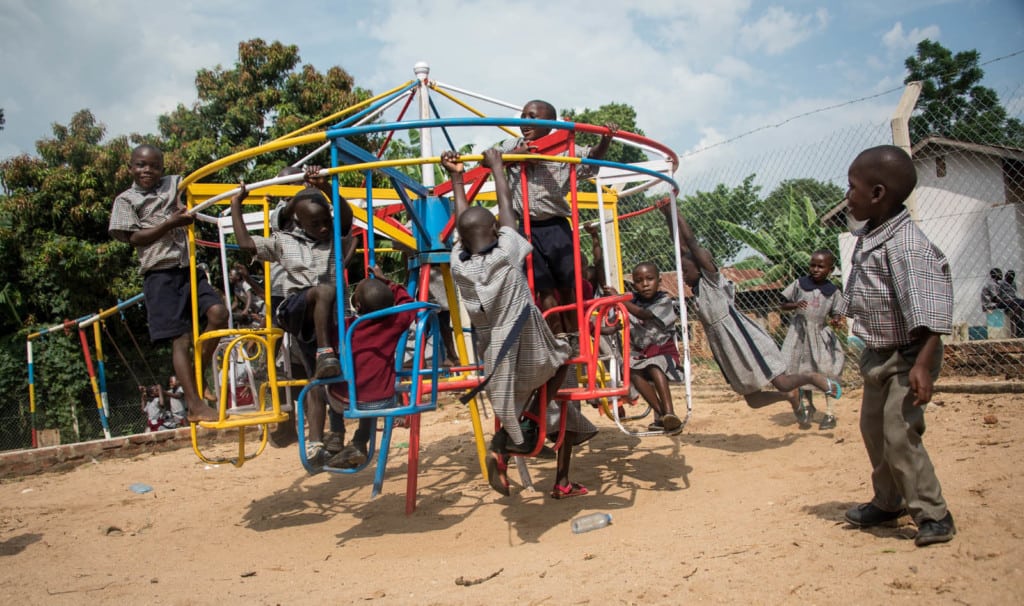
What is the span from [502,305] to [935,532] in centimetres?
193

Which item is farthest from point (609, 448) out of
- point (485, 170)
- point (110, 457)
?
point (110, 457)

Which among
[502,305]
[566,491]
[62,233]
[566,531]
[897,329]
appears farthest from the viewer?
[62,233]

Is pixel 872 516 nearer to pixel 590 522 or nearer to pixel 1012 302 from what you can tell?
pixel 590 522

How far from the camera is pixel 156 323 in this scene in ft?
13.9

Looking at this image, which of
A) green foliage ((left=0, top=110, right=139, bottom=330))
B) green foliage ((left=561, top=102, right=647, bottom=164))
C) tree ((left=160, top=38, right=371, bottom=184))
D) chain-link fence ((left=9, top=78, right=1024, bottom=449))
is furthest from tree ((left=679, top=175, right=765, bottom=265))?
green foliage ((left=561, top=102, right=647, bottom=164))

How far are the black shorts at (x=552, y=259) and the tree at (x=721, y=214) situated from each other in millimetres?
4213

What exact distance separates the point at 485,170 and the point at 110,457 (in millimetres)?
6184

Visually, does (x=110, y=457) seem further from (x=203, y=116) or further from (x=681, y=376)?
(x=203, y=116)

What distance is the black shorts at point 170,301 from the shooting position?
4223 millimetres

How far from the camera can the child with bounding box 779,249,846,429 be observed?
6.03m

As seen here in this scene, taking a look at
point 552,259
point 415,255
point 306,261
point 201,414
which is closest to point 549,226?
point 552,259

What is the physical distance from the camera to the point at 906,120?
660cm

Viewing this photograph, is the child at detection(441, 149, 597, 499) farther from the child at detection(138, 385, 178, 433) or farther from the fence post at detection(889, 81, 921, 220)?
the child at detection(138, 385, 178, 433)

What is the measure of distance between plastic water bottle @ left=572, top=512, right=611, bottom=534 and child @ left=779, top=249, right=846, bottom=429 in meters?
3.03
